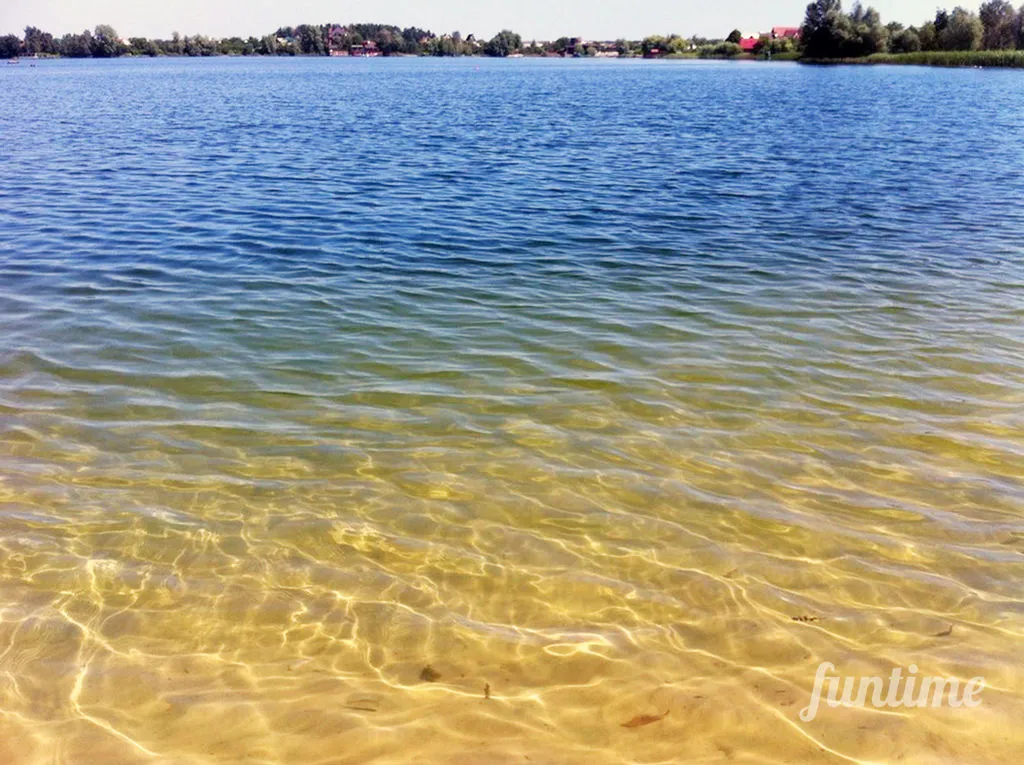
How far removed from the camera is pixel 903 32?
103 m

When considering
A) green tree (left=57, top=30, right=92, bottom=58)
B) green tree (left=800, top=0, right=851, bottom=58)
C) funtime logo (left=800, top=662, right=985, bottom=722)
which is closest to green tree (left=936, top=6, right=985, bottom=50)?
green tree (left=800, top=0, right=851, bottom=58)

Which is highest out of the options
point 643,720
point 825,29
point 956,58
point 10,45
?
point 10,45

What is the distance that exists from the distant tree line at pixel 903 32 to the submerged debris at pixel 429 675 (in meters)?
111

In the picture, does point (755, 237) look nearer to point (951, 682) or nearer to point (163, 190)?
point (951, 682)

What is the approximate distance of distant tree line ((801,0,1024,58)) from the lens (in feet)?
309

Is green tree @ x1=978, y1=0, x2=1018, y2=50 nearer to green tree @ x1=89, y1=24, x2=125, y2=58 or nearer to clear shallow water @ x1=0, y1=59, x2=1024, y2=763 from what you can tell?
clear shallow water @ x1=0, y1=59, x2=1024, y2=763

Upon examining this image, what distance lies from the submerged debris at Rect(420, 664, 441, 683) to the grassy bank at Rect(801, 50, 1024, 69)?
9480 centimetres

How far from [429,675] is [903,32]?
122 meters

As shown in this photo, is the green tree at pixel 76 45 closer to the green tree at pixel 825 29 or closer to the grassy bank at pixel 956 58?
the green tree at pixel 825 29

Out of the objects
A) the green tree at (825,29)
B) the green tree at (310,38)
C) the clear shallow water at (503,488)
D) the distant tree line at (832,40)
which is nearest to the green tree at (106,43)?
the distant tree line at (832,40)

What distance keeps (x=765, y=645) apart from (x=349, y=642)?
2.00m

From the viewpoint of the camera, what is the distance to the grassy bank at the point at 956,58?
79.9 m

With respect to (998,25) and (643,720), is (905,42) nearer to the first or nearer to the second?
(998,25)

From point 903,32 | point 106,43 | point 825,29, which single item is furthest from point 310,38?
point 903,32
